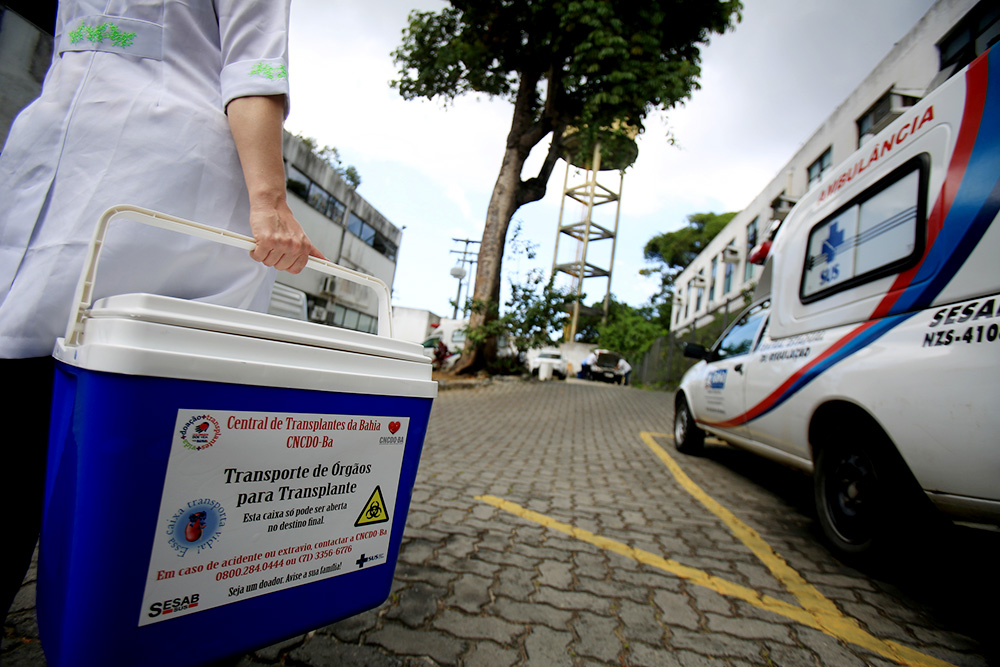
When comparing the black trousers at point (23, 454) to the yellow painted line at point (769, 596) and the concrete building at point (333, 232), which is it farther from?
the concrete building at point (333, 232)

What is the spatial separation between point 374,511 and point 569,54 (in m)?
13.8

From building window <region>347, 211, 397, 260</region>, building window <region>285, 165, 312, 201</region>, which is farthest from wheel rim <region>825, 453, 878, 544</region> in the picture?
building window <region>347, 211, 397, 260</region>

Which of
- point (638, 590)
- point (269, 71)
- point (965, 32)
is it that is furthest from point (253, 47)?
point (965, 32)

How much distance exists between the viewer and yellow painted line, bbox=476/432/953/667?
6.15ft

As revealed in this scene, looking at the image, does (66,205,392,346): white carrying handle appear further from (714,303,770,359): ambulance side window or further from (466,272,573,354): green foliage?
(466,272,573,354): green foliage

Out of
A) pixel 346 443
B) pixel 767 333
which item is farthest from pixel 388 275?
pixel 346 443

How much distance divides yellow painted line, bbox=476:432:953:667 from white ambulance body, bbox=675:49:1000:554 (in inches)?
17.4

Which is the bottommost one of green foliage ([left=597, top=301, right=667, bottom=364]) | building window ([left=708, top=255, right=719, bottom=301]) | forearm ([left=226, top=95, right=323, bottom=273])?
forearm ([left=226, top=95, right=323, bottom=273])

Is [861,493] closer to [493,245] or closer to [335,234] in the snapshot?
[493,245]

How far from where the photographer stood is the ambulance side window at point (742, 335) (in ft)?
14.2

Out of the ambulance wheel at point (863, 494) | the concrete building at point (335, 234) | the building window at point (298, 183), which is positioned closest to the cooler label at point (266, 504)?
the ambulance wheel at point (863, 494)

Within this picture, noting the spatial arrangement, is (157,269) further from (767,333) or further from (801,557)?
(767,333)

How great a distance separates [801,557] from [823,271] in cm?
180

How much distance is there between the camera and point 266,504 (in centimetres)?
94
